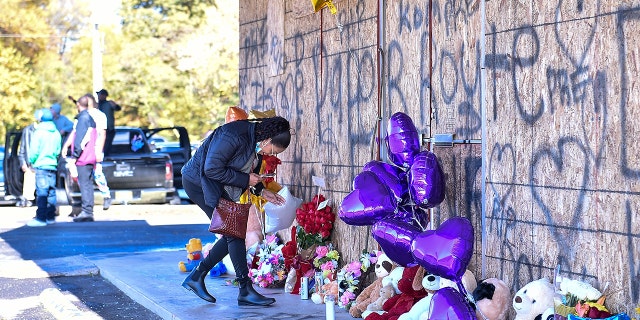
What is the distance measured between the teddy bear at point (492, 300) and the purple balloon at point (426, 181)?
2.26 ft

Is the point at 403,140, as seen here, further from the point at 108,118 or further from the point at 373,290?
the point at 108,118

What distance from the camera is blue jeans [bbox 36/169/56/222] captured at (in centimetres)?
1545

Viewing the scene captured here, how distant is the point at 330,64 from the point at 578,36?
3482 millimetres

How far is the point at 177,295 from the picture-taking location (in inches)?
348

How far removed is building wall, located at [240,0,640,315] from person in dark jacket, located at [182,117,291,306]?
83 cm

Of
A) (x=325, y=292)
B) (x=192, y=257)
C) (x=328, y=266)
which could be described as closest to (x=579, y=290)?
(x=325, y=292)

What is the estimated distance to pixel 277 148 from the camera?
8.63 meters

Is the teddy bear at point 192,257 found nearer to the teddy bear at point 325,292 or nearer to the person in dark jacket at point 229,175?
the person in dark jacket at point 229,175

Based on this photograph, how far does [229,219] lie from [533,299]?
2851 millimetres

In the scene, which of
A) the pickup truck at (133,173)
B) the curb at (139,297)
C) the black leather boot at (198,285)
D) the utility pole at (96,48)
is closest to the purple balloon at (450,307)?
the curb at (139,297)

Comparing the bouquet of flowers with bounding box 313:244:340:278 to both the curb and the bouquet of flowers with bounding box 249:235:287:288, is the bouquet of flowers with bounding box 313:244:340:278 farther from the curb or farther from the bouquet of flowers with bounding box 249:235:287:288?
the curb

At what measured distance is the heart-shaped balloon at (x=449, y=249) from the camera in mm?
5934

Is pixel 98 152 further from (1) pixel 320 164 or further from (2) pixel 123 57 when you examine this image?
(2) pixel 123 57

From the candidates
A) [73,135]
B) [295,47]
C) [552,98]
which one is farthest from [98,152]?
[552,98]
